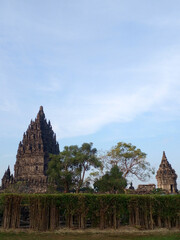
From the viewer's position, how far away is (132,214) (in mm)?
17609

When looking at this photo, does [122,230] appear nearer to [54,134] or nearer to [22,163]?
[22,163]

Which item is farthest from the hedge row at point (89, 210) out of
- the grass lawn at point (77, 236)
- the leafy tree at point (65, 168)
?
the leafy tree at point (65, 168)

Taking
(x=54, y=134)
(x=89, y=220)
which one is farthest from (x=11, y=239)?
(x=54, y=134)

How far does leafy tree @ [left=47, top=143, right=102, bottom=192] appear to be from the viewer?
116 feet

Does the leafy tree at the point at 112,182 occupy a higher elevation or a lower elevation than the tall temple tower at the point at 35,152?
lower

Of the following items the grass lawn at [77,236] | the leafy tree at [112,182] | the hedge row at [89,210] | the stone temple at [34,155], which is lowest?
the grass lawn at [77,236]

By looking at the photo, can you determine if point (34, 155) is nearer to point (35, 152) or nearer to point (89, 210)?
point (35, 152)

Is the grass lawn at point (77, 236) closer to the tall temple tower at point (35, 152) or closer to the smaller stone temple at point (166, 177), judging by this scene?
the smaller stone temple at point (166, 177)

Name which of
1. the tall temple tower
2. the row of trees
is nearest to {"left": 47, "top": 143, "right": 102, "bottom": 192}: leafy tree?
the row of trees

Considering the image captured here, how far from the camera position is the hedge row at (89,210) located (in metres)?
16.7

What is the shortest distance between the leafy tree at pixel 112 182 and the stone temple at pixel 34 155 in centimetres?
2111

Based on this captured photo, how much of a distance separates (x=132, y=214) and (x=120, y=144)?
22.2 metres

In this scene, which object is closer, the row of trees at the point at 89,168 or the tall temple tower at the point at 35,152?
the row of trees at the point at 89,168

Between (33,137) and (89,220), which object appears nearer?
(89,220)
